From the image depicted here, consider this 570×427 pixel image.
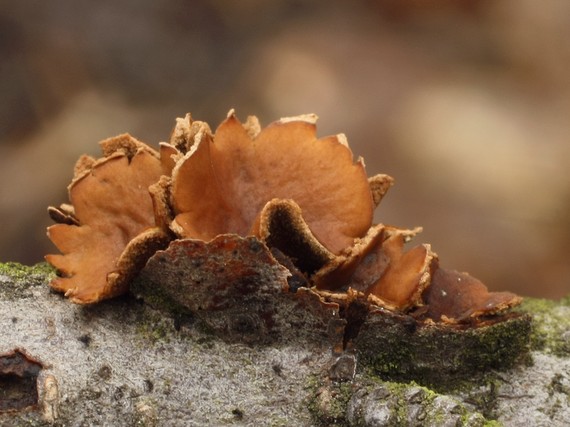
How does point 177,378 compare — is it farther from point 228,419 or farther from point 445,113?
point 445,113

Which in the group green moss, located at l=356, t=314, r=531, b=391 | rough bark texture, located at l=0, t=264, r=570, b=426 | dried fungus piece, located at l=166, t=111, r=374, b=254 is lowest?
rough bark texture, located at l=0, t=264, r=570, b=426

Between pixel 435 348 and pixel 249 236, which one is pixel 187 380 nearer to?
pixel 249 236

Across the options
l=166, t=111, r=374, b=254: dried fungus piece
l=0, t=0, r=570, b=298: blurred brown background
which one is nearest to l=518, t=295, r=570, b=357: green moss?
l=166, t=111, r=374, b=254: dried fungus piece

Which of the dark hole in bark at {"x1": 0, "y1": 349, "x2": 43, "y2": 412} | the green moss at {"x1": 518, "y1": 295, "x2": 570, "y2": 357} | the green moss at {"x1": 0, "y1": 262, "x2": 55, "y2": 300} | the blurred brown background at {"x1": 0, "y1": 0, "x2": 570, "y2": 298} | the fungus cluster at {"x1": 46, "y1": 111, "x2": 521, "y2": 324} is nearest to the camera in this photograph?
the dark hole in bark at {"x1": 0, "y1": 349, "x2": 43, "y2": 412}

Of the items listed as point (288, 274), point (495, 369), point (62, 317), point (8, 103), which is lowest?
point (62, 317)

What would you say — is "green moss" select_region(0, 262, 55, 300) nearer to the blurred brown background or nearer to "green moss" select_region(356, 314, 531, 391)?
"green moss" select_region(356, 314, 531, 391)

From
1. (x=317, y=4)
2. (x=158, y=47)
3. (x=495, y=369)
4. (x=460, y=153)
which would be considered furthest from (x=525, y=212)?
(x=495, y=369)

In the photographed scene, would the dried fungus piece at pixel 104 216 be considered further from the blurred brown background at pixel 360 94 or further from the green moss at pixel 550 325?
the blurred brown background at pixel 360 94

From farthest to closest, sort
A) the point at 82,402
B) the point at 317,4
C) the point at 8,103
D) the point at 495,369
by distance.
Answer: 1. the point at 317,4
2. the point at 8,103
3. the point at 495,369
4. the point at 82,402

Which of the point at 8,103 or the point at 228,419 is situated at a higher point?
the point at 8,103

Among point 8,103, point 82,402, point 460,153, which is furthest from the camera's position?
point 460,153
